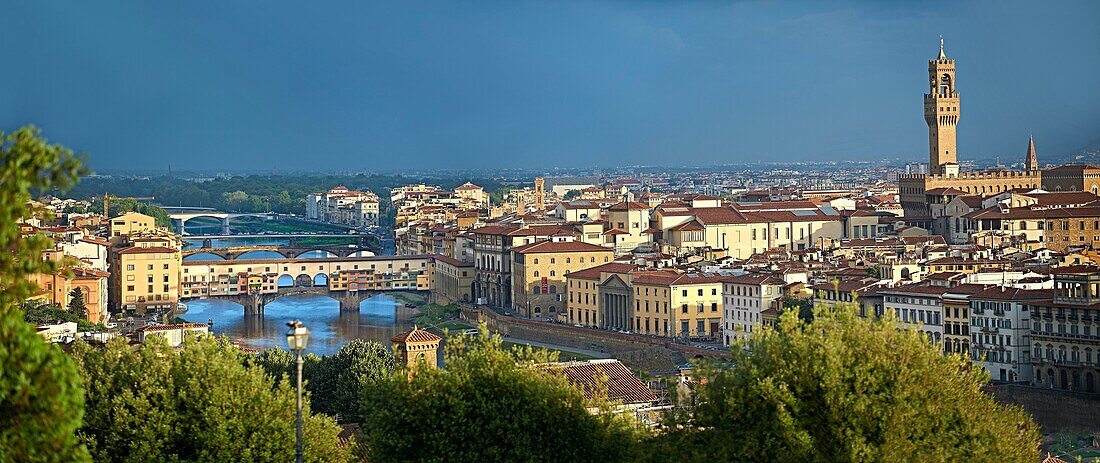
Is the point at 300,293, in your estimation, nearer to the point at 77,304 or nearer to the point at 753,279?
the point at 77,304

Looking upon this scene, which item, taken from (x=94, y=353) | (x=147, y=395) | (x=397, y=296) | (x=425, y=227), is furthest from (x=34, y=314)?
(x=425, y=227)

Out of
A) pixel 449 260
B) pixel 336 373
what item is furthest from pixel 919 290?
pixel 449 260

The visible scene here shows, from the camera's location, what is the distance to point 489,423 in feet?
44.6

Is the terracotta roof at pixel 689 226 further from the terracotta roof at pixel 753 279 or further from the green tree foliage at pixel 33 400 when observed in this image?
the green tree foliage at pixel 33 400

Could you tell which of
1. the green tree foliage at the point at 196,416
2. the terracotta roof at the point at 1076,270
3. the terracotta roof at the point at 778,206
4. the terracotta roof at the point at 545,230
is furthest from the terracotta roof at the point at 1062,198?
the green tree foliage at the point at 196,416

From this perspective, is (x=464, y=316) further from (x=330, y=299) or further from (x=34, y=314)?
(x=34, y=314)

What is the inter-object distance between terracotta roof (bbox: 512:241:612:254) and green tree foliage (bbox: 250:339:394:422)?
2071 centimetres

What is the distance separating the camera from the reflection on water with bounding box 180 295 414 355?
4241 cm

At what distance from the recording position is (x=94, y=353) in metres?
15.9

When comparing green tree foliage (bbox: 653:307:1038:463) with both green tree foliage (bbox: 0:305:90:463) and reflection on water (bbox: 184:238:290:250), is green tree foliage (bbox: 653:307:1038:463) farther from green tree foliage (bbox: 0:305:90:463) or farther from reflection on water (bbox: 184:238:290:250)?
reflection on water (bbox: 184:238:290:250)

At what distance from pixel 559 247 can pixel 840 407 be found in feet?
112

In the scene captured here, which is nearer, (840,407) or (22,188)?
(22,188)

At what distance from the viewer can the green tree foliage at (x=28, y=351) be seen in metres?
7.29

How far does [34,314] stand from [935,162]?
36.0m
